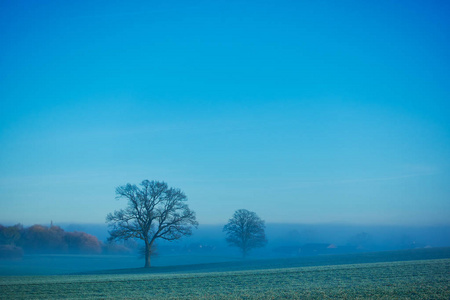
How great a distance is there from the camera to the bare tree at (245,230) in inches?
3184

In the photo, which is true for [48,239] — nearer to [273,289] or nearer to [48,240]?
[48,240]

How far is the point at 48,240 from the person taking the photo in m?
99.2

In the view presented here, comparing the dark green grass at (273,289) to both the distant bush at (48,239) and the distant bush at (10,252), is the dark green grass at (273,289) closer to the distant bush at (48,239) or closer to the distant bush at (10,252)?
the distant bush at (10,252)

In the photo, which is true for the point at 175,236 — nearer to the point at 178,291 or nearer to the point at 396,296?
the point at 178,291

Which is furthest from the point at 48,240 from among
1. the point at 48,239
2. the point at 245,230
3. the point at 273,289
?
the point at 273,289

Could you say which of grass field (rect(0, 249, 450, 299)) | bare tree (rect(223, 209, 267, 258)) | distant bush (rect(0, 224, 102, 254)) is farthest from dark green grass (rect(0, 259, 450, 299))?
distant bush (rect(0, 224, 102, 254))

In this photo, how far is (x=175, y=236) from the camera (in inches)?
1929

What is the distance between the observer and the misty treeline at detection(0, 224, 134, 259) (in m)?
94.9

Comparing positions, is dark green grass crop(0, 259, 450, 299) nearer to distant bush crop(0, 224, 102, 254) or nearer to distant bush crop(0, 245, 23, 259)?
distant bush crop(0, 245, 23, 259)

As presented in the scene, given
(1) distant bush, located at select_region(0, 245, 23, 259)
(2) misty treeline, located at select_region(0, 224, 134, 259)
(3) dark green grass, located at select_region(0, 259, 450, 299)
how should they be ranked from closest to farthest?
(3) dark green grass, located at select_region(0, 259, 450, 299) → (1) distant bush, located at select_region(0, 245, 23, 259) → (2) misty treeline, located at select_region(0, 224, 134, 259)

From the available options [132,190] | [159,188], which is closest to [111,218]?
[132,190]

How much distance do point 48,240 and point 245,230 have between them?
61.6 metres

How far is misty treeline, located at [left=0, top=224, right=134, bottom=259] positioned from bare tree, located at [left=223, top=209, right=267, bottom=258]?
40.7 metres

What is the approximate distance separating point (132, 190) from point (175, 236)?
9.37m
